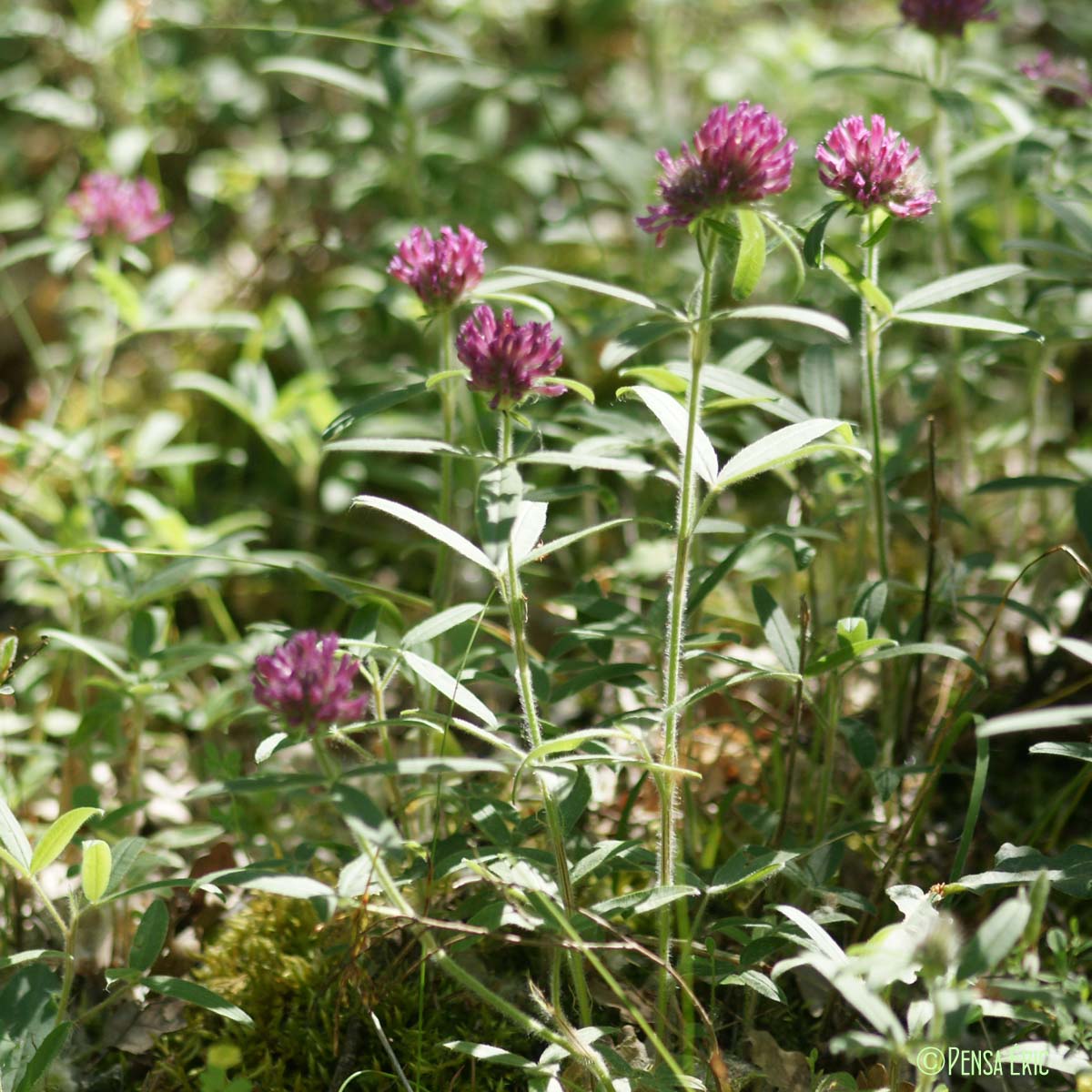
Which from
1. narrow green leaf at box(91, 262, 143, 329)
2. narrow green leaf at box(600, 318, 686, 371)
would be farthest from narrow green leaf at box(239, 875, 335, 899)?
narrow green leaf at box(91, 262, 143, 329)

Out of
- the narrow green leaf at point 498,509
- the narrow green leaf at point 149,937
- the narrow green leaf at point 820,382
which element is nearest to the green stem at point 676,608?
the narrow green leaf at point 498,509

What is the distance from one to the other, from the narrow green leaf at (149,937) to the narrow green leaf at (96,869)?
Answer: 0.11 metres

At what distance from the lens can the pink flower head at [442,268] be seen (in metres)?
1.74

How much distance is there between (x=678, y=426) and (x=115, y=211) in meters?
1.55

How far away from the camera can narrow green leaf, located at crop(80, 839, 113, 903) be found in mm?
1555

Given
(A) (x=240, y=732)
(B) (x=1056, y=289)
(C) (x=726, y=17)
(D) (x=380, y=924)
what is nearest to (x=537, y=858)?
(D) (x=380, y=924)

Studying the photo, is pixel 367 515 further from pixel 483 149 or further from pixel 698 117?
pixel 698 117

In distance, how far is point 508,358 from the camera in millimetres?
1538

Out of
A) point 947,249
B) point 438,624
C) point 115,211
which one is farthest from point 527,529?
point 115,211

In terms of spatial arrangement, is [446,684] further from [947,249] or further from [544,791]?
[947,249]

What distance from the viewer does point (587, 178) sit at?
10.7 ft

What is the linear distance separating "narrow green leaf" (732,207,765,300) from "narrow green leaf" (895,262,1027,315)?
0.37m

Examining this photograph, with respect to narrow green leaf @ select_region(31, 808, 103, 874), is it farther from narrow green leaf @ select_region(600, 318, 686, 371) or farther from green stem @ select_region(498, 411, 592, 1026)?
narrow green leaf @ select_region(600, 318, 686, 371)

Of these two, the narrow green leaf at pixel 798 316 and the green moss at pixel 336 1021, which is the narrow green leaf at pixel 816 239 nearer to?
the narrow green leaf at pixel 798 316
